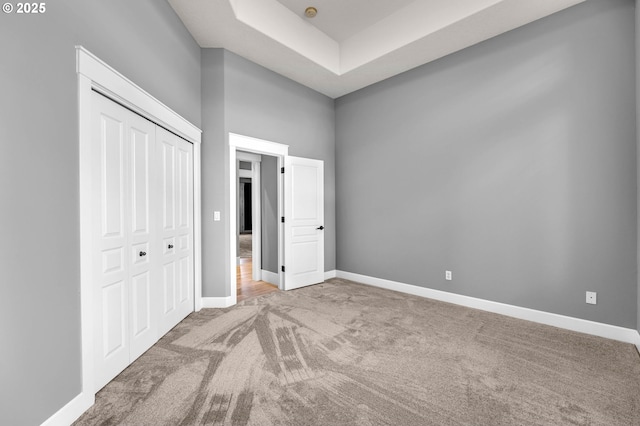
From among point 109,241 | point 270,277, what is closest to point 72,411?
point 109,241

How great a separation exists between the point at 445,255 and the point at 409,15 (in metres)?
3.17

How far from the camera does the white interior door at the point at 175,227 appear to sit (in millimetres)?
2748

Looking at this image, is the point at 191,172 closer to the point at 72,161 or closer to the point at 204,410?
the point at 72,161

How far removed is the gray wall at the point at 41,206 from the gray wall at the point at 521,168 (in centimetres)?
370

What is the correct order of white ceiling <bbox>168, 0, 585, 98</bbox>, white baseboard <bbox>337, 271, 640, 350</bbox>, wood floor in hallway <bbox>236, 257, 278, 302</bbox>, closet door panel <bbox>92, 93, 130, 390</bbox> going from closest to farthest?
closet door panel <bbox>92, 93, 130, 390</bbox>, white baseboard <bbox>337, 271, 640, 350</bbox>, white ceiling <bbox>168, 0, 585, 98</bbox>, wood floor in hallway <bbox>236, 257, 278, 302</bbox>

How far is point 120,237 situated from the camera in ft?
6.92

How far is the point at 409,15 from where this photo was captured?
3.50 metres

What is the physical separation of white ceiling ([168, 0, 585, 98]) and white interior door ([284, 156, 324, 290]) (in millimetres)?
1444

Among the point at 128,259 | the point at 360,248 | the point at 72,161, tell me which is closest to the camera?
the point at 72,161

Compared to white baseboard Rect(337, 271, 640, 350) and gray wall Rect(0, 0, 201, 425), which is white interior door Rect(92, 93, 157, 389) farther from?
white baseboard Rect(337, 271, 640, 350)

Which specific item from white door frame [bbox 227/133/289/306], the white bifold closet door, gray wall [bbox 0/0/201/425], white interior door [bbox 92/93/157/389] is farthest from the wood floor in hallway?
gray wall [bbox 0/0/201/425]

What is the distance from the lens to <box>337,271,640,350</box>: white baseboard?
2.63 metres

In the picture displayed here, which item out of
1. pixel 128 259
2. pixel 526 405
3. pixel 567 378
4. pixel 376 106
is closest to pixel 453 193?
pixel 376 106

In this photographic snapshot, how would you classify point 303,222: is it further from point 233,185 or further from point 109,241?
point 109,241
